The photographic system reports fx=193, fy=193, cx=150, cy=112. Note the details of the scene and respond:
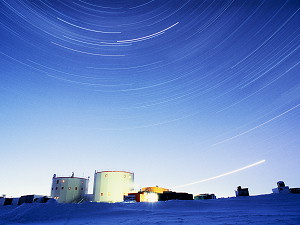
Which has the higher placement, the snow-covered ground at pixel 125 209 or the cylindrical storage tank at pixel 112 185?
the cylindrical storage tank at pixel 112 185

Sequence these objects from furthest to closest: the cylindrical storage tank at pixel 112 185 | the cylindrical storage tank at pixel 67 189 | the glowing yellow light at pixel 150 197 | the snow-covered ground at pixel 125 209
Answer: the cylindrical storage tank at pixel 67 189 → the cylindrical storage tank at pixel 112 185 → the glowing yellow light at pixel 150 197 → the snow-covered ground at pixel 125 209

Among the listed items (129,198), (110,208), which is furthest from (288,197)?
(129,198)

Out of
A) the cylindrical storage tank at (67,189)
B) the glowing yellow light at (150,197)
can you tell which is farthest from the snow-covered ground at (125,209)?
the cylindrical storage tank at (67,189)

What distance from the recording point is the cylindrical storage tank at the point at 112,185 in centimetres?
4207

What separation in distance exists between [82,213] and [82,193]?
141 feet

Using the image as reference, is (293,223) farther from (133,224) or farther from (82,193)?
(82,193)

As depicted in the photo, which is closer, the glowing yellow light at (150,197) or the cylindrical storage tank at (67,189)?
the glowing yellow light at (150,197)

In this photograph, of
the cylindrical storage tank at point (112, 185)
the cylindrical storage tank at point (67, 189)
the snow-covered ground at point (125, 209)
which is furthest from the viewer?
the cylindrical storage tank at point (67, 189)

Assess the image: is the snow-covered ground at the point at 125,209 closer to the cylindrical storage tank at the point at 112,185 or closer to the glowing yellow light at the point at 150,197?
the glowing yellow light at the point at 150,197

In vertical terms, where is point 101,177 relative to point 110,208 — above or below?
above

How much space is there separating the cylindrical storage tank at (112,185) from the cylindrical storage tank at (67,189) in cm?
627

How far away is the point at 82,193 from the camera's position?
49031 mm

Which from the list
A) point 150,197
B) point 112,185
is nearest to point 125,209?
point 150,197

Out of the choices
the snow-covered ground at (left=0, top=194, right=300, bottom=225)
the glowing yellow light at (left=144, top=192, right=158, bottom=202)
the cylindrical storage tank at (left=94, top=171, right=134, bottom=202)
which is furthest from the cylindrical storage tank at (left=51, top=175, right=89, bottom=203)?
the snow-covered ground at (left=0, top=194, right=300, bottom=225)
